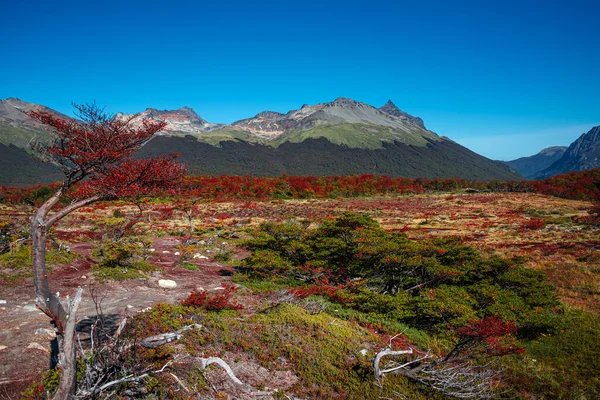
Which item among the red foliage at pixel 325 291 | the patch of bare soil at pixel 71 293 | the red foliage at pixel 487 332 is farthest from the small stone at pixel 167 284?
the red foliage at pixel 487 332

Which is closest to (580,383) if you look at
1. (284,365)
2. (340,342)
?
(340,342)

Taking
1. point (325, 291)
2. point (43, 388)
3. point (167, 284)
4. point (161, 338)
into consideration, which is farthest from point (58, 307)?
point (325, 291)

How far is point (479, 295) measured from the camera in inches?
386

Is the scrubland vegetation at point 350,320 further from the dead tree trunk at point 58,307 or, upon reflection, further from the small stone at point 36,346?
the small stone at point 36,346

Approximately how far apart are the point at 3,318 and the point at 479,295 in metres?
12.1

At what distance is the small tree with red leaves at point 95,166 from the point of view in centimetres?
474

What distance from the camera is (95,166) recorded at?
524cm

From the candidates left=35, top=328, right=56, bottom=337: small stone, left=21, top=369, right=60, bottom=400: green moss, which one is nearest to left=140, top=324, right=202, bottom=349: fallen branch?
left=21, top=369, right=60, bottom=400: green moss

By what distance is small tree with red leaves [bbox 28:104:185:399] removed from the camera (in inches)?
187

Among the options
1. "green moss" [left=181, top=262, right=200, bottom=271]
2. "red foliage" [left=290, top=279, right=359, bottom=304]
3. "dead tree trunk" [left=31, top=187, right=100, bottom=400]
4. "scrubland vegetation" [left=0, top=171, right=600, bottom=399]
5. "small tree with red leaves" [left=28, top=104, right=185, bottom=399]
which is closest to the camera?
"dead tree trunk" [left=31, top=187, right=100, bottom=400]

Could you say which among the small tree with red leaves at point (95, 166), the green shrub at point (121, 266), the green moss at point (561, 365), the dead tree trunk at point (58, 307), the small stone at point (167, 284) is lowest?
the green moss at point (561, 365)

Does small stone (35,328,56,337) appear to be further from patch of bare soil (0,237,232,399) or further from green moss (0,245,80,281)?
green moss (0,245,80,281)

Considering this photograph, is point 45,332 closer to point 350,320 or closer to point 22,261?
point 22,261

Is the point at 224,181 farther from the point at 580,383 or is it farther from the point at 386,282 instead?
the point at 580,383
